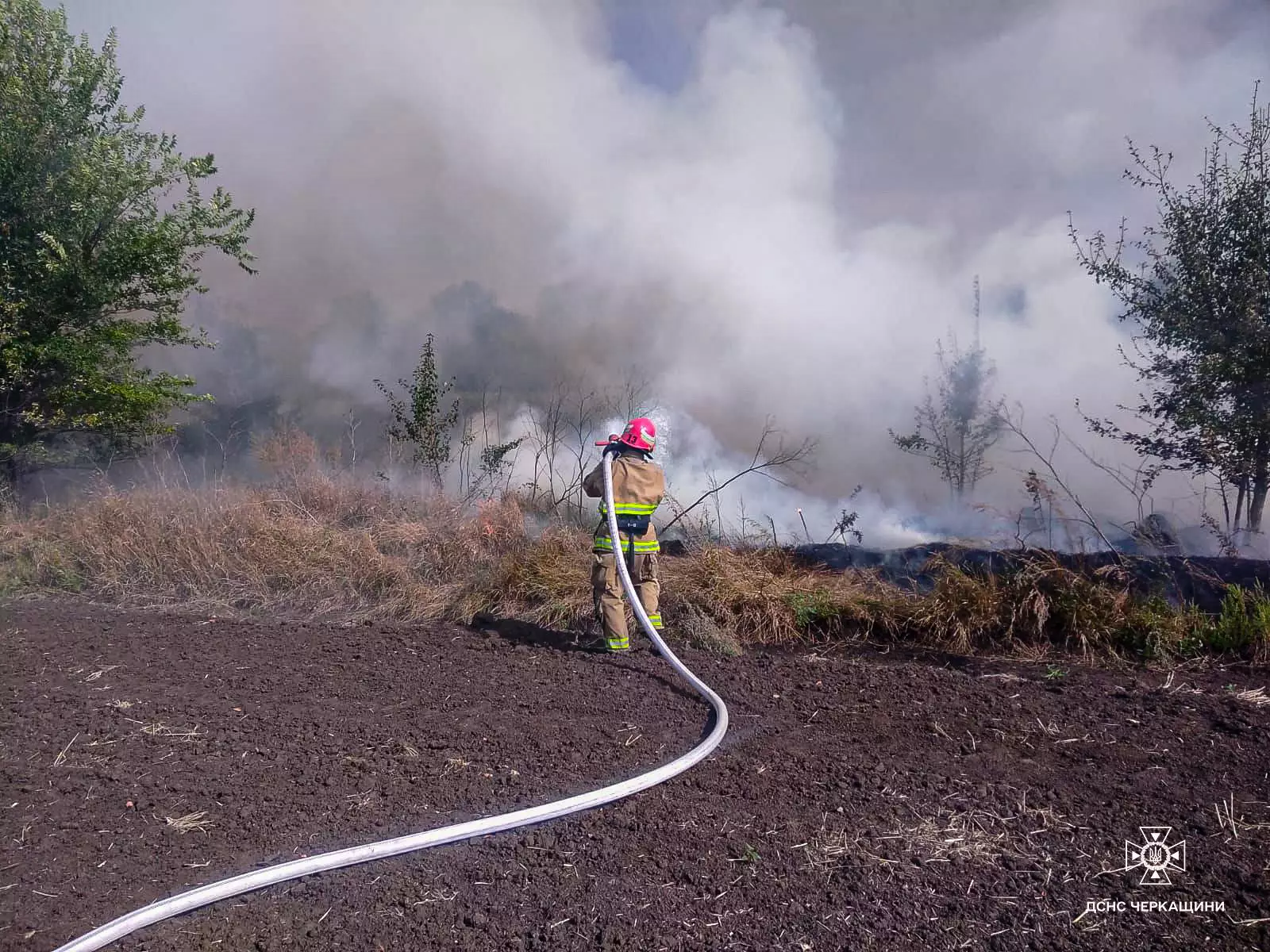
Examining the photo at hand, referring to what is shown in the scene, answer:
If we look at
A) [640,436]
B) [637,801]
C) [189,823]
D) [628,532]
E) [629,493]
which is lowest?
[189,823]

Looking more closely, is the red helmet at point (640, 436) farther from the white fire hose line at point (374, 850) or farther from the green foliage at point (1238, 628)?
the green foliage at point (1238, 628)

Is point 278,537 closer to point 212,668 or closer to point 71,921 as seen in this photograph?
point 212,668

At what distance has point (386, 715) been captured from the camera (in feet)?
14.9

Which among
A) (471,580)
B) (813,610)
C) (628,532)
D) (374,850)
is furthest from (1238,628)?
(471,580)

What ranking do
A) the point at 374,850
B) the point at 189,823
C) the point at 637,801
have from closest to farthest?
the point at 374,850 < the point at 189,823 < the point at 637,801

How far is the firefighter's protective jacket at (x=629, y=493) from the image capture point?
586 centimetres

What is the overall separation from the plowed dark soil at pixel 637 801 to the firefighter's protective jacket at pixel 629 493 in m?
0.85

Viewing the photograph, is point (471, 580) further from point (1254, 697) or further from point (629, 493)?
point (1254, 697)

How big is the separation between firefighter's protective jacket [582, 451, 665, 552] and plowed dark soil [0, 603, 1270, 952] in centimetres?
85

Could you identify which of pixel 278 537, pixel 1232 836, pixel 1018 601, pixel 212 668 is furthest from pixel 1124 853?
pixel 278 537

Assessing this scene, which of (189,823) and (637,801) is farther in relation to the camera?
(637,801)

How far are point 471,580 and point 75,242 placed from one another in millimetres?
7456

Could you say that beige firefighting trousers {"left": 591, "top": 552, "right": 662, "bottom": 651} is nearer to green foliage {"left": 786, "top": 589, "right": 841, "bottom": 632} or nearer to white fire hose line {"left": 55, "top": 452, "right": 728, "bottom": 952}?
green foliage {"left": 786, "top": 589, "right": 841, "bottom": 632}

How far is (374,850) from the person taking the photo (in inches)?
116
